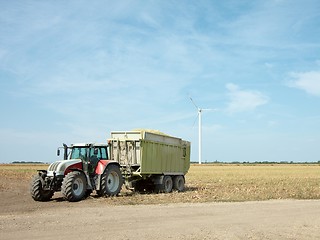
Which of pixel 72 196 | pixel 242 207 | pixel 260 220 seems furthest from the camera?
pixel 72 196

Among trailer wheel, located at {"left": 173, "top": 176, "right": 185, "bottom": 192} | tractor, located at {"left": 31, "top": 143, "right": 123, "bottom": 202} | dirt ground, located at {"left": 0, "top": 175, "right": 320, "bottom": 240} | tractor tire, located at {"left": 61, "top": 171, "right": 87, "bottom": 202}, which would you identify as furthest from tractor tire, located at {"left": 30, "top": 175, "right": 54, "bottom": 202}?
trailer wheel, located at {"left": 173, "top": 176, "right": 185, "bottom": 192}

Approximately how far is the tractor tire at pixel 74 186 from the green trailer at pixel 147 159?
14.0 ft

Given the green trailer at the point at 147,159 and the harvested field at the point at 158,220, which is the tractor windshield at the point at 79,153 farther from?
the green trailer at the point at 147,159

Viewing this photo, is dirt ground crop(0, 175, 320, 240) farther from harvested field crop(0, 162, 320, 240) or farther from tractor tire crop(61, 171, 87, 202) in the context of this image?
tractor tire crop(61, 171, 87, 202)

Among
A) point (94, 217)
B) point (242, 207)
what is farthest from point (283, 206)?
point (94, 217)

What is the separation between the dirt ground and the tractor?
132 cm

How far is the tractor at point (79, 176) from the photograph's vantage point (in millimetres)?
18748

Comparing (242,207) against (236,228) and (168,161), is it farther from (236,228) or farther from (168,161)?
(168,161)

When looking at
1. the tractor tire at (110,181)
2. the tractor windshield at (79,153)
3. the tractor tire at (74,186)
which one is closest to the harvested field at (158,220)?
the tractor tire at (74,186)

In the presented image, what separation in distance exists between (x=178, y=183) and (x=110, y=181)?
6355 millimetres

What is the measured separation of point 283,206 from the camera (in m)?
17.0

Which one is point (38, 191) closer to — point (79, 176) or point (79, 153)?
point (79, 176)

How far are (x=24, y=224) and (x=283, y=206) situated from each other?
989 cm

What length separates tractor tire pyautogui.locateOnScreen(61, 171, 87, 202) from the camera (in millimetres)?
18156
